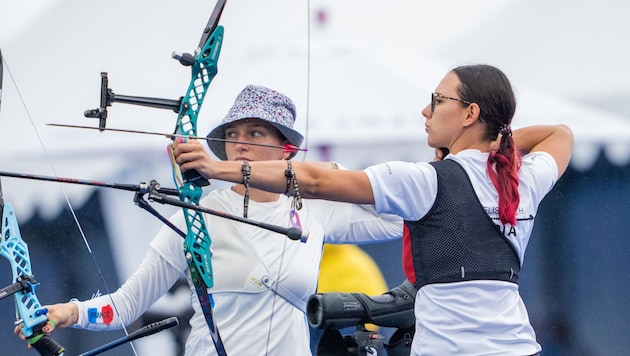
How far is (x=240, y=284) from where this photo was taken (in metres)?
2.28

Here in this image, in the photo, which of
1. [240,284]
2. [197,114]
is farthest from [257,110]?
[240,284]

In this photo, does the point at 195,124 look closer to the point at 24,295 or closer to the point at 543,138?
the point at 24,295

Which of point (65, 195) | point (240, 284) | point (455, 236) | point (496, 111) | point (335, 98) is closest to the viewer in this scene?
point (455, 236)

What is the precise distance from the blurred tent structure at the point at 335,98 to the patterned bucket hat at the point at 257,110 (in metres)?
0.03

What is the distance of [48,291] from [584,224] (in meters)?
2.05

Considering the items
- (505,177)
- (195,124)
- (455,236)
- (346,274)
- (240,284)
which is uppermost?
(195,124)

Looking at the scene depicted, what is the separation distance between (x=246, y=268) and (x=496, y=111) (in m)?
0.68

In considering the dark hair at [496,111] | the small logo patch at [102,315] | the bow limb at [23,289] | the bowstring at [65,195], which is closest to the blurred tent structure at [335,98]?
the bowstring at [65,195]

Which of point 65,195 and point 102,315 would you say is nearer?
point 102,315

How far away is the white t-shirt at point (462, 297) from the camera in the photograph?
194 cm

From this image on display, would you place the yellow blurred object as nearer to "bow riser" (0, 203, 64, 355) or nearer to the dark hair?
the dark hair

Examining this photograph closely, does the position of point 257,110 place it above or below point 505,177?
above

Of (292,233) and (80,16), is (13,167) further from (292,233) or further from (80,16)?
(292,233)

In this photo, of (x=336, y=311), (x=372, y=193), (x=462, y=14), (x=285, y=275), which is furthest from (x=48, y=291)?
(x=462, y=14)
